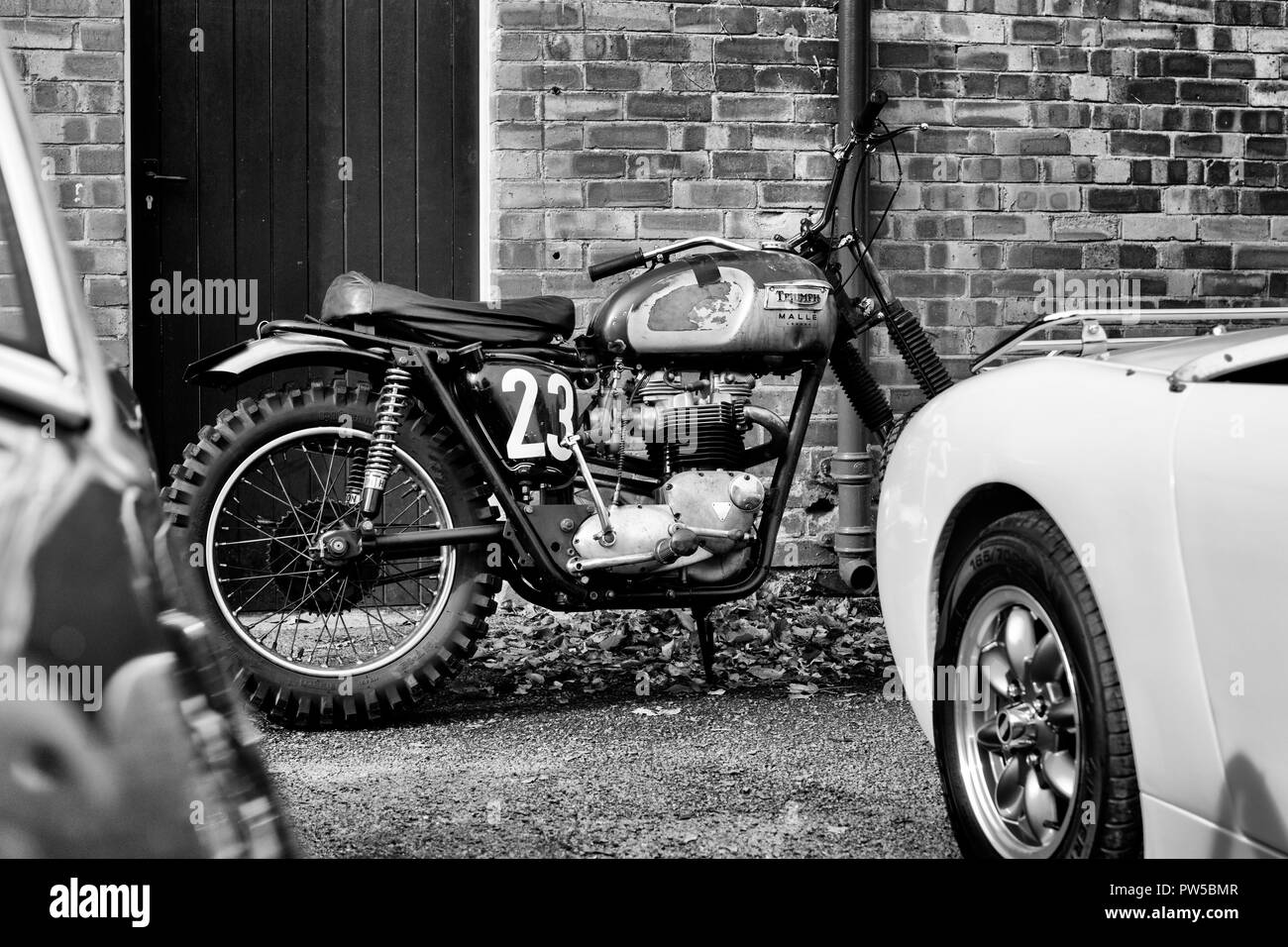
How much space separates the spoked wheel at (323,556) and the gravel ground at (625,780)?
14 cm

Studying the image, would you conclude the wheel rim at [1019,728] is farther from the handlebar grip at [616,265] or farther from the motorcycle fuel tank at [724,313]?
the handlebar grip at [616,265]

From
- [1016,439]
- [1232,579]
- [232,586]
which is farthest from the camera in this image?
[232,586]

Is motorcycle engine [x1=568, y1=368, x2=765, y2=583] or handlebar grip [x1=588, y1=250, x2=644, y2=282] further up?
handlebar grip [x1=588, y1=250, x2=644, y2=282]

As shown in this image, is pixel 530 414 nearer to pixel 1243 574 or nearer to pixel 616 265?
pixel 616 265

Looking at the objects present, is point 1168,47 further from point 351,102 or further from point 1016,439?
point 1016,439

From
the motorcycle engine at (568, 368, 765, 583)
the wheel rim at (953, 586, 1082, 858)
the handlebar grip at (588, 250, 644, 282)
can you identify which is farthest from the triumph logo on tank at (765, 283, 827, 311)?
the wheel rim at (953, 586, 1082, 858)

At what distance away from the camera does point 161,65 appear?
207 inches

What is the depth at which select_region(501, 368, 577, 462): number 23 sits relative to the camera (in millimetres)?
4051

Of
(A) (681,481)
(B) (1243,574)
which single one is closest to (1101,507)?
(B) (1243,574)

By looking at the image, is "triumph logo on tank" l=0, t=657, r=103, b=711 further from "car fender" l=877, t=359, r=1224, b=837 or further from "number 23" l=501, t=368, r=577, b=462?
"number 23" l=501, t=368, r=577, b=462

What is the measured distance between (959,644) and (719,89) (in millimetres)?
3470

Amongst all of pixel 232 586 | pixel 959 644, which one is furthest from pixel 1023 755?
pixel 232 586

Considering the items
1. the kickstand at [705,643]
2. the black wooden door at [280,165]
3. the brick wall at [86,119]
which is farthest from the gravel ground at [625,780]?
the brick wall at [86,119]

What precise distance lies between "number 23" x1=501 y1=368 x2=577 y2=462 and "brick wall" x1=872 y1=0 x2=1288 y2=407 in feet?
6.49
